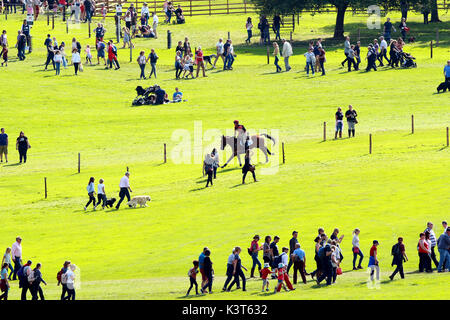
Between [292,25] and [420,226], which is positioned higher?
[292,25]

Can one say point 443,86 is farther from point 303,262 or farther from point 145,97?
point 303,262

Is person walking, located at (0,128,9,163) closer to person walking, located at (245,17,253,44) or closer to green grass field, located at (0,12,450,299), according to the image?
green grass field, located at (0,12,450,299)

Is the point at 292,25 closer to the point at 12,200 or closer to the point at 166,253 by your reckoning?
the point at 12,200

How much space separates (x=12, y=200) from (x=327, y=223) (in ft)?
53.6

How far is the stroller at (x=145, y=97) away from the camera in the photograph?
2616 inches

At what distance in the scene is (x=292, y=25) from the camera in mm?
89250

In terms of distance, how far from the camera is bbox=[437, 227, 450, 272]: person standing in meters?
33.7

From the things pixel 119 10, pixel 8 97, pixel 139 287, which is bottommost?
pixel 139 287

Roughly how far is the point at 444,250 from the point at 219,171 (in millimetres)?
18792

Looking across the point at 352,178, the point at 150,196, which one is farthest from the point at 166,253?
the point at 352,178

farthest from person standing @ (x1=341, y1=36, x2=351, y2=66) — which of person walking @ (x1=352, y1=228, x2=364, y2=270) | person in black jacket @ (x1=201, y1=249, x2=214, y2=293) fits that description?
person in black jacket @ (x1=201, y1=249, x2=214, y2=293)

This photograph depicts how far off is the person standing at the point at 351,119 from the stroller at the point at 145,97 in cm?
1536

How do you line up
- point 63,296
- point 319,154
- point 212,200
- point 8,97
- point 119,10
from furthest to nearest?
point 119,10 → point 8,97 → point 319,154 → point 212,200 → point 63,296

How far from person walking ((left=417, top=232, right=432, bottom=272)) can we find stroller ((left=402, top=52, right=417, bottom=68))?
3988 centimetres
